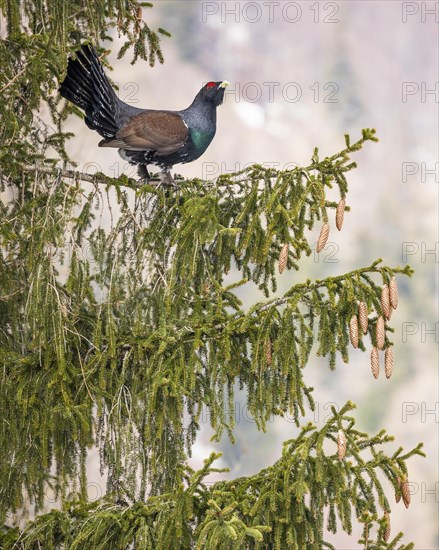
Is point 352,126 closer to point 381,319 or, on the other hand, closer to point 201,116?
point 201,116

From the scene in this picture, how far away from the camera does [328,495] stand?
3.49m

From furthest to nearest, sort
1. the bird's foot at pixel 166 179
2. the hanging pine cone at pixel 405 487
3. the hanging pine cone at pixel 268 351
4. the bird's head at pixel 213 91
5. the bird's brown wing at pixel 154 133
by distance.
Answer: the bird's head at pixel 213 91, the bird's brown wing at pixel 154 133, the bird's foot at pixel 166 179, the hanging pine cone at pixel 268 351, the hanging pine cone at pixel 405 487

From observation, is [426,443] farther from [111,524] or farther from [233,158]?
[111,524]

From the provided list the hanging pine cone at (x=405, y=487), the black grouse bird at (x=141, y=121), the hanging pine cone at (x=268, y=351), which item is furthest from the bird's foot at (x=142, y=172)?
the hanging pine cone at (x=405, y=487)

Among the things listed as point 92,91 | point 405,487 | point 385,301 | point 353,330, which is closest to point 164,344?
point 353,330

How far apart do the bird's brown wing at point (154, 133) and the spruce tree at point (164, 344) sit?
0.31 meters

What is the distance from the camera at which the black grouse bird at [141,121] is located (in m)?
4.56

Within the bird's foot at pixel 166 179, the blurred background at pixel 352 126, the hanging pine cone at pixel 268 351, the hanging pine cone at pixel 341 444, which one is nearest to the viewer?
the hanging pine cone at pixel 341 444

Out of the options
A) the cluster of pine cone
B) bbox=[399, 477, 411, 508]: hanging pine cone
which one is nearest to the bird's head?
the cluster of pine cone

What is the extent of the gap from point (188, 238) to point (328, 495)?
1214 mm

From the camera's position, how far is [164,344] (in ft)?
12.6

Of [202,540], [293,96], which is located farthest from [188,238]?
[293,96]

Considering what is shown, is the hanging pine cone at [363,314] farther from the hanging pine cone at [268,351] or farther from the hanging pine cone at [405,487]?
the hanging pine cone at [405,487]

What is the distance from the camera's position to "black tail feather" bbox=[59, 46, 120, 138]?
4.49m
